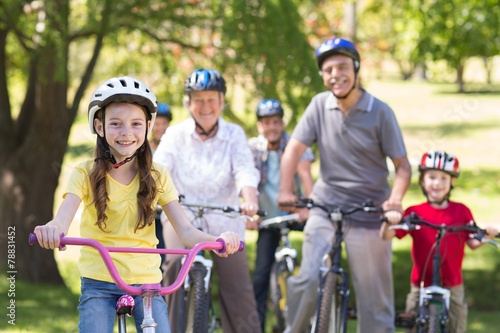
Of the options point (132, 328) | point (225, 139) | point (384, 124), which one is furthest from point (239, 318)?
point (132, 328)

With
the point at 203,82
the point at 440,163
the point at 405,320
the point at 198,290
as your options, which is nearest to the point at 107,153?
the point at 198,290

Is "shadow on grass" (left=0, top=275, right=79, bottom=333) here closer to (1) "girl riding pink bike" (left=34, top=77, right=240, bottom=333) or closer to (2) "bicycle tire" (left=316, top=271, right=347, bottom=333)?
(2) "bicycle tire" (left=316, top=271, right=347, bottom=333)

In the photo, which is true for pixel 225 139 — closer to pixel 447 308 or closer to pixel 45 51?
pixel 447 308

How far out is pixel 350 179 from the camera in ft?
21.1

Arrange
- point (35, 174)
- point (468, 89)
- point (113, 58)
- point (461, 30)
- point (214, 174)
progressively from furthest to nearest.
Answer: point (468, 89) < point (461, 30) < point (113, 58) < point (35, 174) < point (214, 174)

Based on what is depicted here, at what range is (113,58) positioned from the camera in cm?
1345

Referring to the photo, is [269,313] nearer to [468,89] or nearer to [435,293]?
[435,293]

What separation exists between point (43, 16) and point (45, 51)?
40 cm

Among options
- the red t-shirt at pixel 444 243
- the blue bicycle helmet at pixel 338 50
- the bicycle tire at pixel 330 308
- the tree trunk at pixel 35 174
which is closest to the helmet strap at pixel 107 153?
the bicycle tire at pixel 330 308

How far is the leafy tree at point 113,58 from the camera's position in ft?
34.2

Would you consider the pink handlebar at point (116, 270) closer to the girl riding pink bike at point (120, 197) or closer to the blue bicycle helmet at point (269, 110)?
the girl riding pink bike at point (120, 197)

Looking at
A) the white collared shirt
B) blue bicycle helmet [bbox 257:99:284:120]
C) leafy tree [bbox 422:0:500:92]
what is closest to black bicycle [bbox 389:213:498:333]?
the white collared shirt

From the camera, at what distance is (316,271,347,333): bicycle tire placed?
596 cm

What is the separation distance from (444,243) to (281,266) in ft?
6.88
